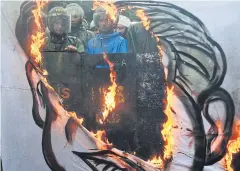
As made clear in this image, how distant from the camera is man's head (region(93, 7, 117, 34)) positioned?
4.15 meters

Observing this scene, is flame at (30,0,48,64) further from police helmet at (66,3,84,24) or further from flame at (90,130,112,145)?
flame at (90,130,112,145)

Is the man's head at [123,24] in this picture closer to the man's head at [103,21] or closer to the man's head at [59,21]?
the man's head at [103,21]

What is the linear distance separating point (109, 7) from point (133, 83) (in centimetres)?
96

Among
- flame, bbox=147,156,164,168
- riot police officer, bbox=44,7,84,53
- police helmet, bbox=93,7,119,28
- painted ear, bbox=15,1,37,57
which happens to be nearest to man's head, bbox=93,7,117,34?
police helmet, bbox=93,7,119,28

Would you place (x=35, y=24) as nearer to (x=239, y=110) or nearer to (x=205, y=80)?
(x=205, y=80)

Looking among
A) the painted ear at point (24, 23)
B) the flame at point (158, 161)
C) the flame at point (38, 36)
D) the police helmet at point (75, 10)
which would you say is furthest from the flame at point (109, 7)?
the flame at point (158, 161)

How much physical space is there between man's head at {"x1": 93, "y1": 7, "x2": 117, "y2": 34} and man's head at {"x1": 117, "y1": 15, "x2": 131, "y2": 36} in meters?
0.06

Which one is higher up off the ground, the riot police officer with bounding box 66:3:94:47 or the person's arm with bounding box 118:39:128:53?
the riot police officer with bounding box 66:3:94:47

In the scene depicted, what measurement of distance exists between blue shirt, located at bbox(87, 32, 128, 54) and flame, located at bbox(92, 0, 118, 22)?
8.5 inches

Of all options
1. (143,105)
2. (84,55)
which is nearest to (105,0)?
(84,55)

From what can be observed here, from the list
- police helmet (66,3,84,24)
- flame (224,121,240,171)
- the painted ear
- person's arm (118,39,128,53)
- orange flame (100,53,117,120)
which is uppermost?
police helmet (66,3,84,24)

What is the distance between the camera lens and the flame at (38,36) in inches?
164

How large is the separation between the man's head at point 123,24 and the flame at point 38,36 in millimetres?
917

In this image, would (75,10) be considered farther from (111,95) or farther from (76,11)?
(111,95)
